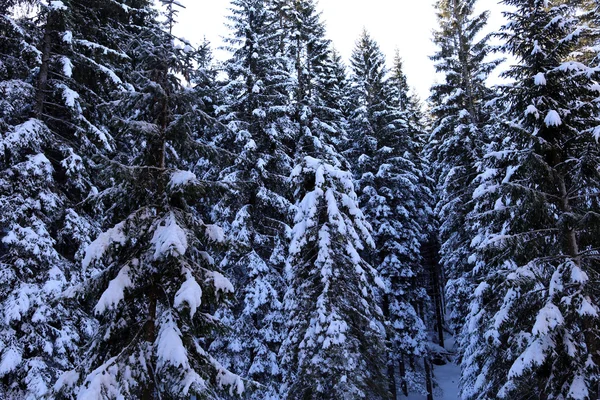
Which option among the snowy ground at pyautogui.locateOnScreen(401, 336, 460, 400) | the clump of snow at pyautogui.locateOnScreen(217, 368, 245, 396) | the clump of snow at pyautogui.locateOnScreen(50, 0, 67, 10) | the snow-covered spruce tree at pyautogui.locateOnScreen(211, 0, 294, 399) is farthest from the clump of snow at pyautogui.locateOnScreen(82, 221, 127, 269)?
the snowy ground at pyautogui.locateOnScreen(401, 336, 460, 400)

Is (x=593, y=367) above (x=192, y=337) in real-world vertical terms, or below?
above

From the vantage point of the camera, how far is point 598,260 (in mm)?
10422

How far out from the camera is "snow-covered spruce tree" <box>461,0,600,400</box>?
934cm

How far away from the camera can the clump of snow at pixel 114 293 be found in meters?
6.93

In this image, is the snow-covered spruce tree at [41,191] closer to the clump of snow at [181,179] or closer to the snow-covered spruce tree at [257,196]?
the clump of snow at [181,179]

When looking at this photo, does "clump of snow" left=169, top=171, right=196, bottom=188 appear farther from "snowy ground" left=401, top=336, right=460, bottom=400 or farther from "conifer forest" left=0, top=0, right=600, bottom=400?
"snowy ground" left=401, top=336, right=460, bottom=400

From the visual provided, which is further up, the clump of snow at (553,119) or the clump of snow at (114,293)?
the clump of snow at (553,119)

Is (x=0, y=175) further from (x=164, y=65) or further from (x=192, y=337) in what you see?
(x=192, y=337)

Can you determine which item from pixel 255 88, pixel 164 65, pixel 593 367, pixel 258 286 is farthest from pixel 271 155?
pixel 593 367

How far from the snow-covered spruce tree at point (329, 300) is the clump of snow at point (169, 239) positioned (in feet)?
16.7

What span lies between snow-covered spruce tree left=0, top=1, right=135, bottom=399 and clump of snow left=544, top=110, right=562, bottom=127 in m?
11.7

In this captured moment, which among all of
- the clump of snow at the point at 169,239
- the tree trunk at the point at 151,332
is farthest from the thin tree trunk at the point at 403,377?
the clump of snow at the point at 169,239

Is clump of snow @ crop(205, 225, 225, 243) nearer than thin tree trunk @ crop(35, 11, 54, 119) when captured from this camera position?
Yes

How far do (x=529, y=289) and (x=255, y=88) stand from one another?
1352 centimetres
